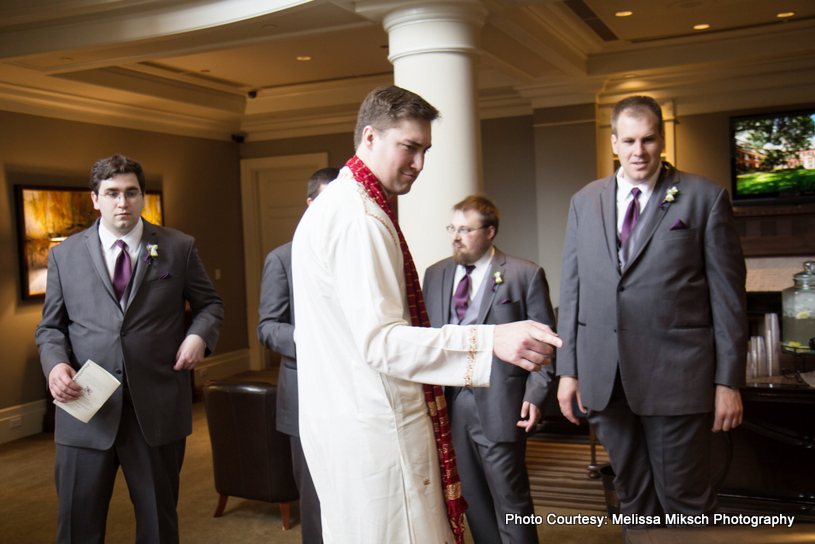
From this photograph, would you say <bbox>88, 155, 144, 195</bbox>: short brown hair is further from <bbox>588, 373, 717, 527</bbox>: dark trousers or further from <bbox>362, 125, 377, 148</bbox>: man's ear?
<bbox>588, 373, 717, 527</bbox>: dark trousers

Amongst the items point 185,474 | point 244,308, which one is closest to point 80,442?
point 185,474

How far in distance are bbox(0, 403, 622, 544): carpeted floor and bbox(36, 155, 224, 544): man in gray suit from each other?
1.13 metres

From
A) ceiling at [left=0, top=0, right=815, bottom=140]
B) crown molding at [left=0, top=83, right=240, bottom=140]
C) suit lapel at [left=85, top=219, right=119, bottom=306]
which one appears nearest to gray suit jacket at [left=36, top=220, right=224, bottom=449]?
suit lapel at [left=85, top=219, right=119, bottom=306]

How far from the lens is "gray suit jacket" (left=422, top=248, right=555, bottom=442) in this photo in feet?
8.98

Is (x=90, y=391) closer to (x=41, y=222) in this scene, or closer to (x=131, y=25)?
(x=131, y=25)

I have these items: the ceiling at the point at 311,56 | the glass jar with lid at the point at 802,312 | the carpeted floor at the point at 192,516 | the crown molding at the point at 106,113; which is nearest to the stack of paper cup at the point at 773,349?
the glass jar with lid at the point at 802,312

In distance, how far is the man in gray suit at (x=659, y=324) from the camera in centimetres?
214

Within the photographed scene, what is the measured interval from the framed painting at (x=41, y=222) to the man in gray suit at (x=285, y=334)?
3.75m

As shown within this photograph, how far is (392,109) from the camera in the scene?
1.47m

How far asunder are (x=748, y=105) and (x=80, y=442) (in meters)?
6.92

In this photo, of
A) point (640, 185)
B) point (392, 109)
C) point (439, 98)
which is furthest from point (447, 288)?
point (392, 109)

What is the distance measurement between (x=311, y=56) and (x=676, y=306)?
5078mm

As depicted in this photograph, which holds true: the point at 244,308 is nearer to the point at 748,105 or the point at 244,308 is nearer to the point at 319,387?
the point at 748,105

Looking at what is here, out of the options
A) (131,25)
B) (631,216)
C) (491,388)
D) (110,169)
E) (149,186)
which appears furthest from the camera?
(149,186)
